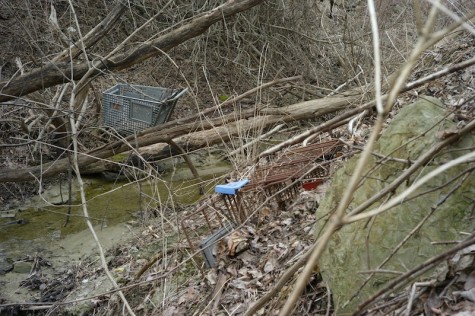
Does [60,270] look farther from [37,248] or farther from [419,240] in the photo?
[419,240]

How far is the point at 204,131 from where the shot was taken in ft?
22.2

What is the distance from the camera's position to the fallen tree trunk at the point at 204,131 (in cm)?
647

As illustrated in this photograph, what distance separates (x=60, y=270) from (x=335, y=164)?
295 cm

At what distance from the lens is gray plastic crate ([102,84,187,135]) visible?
7.24 metres

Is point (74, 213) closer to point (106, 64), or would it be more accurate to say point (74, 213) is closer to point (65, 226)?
point (65, 226)

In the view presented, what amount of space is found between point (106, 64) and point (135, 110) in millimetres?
1537

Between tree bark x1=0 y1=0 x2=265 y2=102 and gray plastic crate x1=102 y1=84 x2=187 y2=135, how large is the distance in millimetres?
1200

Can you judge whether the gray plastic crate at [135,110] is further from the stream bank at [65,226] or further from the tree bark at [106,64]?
the tree bark at [106,64]

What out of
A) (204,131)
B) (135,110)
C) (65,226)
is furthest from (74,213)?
(204,131)

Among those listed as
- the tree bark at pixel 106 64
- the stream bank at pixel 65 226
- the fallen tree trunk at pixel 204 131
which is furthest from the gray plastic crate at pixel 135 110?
the tree bark at pixel 106 64

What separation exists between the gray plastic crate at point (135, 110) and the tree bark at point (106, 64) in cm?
120

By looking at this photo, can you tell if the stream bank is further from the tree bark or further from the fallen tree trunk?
the tree bark

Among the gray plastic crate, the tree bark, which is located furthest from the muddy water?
the tree bark

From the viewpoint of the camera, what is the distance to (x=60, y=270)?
5594 millimetres
